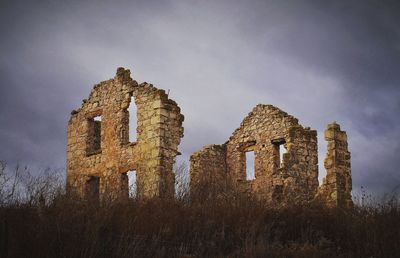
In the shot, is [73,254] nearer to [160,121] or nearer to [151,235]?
[151,235]

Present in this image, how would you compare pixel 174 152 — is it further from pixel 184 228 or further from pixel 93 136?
pixel 184 228

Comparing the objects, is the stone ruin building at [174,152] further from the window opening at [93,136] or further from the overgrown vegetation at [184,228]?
the overgrown vegetation at [184,228]

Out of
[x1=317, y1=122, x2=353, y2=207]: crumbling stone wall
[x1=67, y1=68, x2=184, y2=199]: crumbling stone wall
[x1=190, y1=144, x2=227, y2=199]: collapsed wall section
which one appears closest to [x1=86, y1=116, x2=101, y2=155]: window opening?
[x1=67, y1=68, x2=184, y2=199]: crumbling stone wall

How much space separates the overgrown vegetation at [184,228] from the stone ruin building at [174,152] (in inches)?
137

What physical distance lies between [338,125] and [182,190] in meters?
6.31

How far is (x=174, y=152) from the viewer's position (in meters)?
17.6

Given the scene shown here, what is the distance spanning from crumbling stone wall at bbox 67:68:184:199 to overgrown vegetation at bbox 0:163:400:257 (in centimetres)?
508

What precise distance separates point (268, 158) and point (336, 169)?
526cm

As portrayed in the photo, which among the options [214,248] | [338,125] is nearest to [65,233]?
[214,248]

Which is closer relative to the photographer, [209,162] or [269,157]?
[269,157]

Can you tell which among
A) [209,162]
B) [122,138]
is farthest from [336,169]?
[122,138]

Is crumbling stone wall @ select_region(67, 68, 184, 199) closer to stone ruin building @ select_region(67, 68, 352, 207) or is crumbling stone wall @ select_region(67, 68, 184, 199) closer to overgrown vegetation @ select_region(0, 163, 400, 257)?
stone ruin building @ select_region(67, 68, 352, 207)

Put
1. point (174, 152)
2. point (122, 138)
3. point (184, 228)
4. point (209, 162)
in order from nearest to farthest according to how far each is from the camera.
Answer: point (184, 228), point (174, 152), point (122, 138), point (209, 162)

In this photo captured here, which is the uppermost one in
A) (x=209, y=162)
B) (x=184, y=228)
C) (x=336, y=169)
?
(x=209, y=162)
